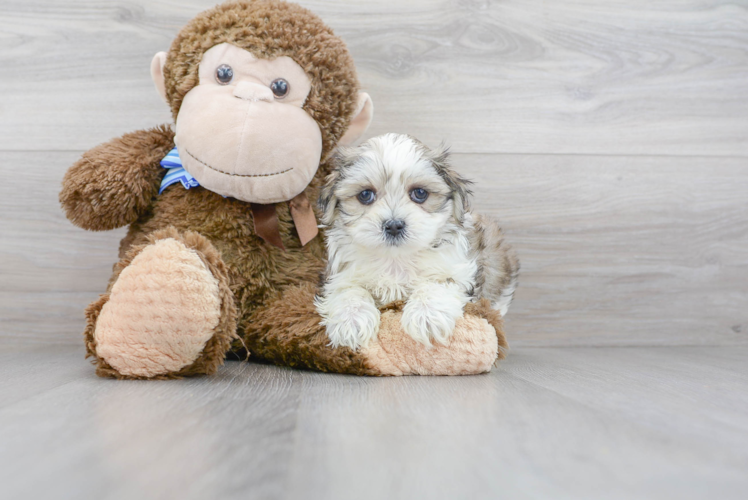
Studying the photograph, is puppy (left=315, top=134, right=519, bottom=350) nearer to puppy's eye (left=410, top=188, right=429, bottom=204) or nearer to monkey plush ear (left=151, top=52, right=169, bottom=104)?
puppy's eye (left=410, top=188, right=429, bottom=204)

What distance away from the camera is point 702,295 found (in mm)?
2203

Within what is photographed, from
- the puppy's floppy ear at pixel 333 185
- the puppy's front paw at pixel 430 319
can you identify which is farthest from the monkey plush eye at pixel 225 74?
the puppy's front paw at pixel 430 319

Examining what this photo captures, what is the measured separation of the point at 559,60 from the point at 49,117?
1.82 m

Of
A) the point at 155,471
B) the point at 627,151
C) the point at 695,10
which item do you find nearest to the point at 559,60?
the point at 627,151

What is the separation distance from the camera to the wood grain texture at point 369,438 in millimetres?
696

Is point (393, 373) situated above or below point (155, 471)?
below

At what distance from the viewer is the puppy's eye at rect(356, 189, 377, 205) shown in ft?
4.82

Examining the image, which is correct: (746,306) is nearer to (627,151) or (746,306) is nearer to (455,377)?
(627,151)

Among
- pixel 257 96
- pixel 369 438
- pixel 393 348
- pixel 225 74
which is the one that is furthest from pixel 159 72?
pixel 369 438

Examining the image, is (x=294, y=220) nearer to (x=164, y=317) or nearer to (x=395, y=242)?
(x=395, y=242)

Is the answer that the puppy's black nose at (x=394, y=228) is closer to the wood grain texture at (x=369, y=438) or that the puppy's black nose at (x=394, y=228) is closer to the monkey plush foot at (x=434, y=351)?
the monkey plush foot at (x=434, y=351)

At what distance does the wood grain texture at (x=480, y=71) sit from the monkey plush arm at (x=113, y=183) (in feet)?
1.44

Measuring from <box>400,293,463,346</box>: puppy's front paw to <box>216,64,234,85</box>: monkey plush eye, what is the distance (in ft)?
2.45

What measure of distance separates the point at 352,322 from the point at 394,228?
25 centimetres
